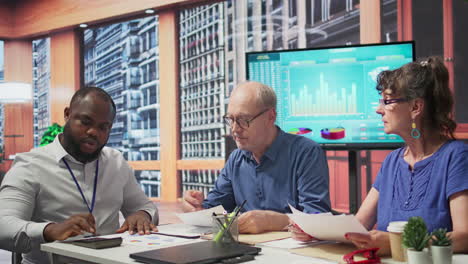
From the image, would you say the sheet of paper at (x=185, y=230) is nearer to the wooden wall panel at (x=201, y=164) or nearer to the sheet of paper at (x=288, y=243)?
the sheet of paper at (x=288, y=243)

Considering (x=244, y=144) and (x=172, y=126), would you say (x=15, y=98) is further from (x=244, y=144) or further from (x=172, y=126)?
(x=244, y=144)

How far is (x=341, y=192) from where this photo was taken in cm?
571

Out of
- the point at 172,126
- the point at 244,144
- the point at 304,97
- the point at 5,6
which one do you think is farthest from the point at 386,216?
the point at 5,6

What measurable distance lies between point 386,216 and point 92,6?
7204 millimetres

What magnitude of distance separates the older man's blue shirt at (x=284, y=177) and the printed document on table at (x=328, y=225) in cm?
→ 63

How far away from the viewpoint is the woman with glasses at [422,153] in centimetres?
175

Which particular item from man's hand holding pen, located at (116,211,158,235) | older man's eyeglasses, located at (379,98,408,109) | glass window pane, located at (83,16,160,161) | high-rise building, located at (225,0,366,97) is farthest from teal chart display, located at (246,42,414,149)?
glass window pane, located at (83,16,160,161)

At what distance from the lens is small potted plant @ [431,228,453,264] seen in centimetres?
126

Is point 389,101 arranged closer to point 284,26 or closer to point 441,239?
point 441,239

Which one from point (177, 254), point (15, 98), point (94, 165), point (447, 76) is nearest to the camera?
point (177, 254)

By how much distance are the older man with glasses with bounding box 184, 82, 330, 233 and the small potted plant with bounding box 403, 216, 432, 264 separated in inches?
40.3

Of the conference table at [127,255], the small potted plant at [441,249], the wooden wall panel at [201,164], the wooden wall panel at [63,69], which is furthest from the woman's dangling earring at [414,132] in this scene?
the wooden wall panel at [63,69]

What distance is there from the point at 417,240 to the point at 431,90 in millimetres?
755

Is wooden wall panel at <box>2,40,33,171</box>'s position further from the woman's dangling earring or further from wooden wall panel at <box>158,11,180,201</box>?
the woman's dangling earring
